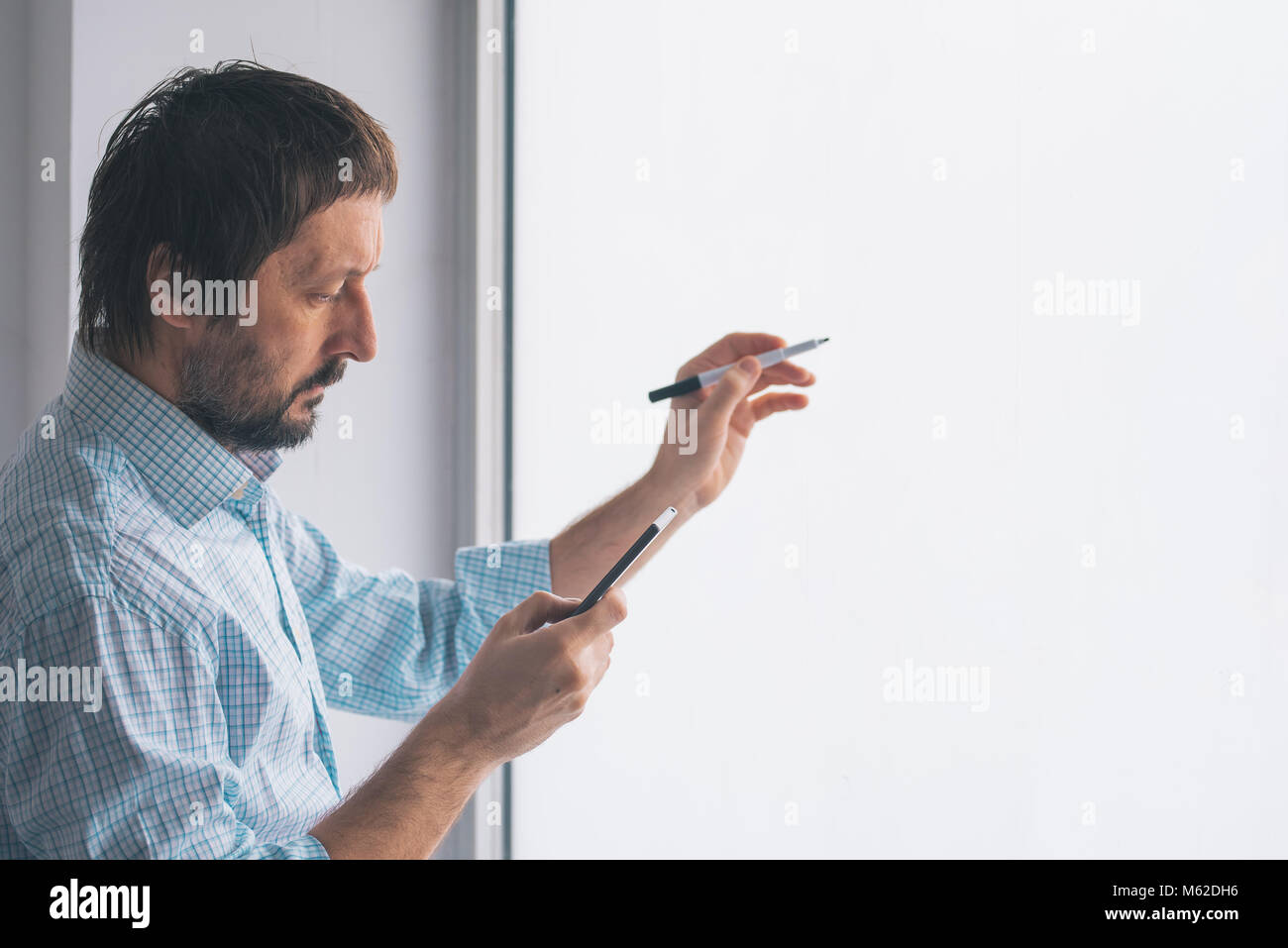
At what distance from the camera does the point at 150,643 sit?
0.64 meters

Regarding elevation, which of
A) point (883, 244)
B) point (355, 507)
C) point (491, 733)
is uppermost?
point (883, 244)

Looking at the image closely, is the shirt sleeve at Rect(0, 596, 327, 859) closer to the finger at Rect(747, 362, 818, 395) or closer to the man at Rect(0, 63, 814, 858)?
the man at Rect(0, 63, 814, 858)

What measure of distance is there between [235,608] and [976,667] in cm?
66

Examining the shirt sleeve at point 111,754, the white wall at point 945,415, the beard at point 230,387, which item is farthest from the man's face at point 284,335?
the white wall at point 945,415

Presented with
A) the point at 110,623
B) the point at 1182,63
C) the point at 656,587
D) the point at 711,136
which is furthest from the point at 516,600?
the point at 1182,63

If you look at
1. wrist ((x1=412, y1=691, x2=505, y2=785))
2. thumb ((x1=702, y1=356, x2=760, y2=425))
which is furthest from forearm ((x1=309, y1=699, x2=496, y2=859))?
thumb ((x1=702, y1=356, x2=760, y2=425))

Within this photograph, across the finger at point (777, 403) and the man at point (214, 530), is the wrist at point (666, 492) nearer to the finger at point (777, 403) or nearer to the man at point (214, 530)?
the man at point (214, 530)

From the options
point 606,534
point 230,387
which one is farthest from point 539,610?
point 230,387

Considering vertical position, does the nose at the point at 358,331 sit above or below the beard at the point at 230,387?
above

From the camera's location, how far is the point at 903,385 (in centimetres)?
94

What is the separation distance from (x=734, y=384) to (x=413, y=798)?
0.45 metres

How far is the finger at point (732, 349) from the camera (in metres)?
0.93

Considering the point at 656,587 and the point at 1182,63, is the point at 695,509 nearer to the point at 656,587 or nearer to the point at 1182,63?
the point at 656,587

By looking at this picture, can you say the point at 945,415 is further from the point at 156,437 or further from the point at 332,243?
the point at 156,437
